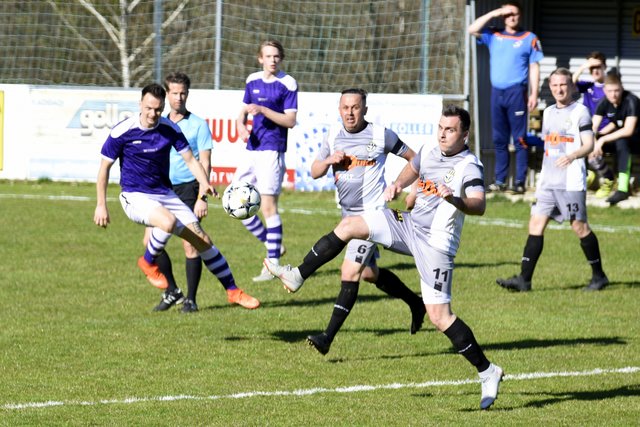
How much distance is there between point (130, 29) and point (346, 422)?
20680mm

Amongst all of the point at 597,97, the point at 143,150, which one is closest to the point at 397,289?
the point at 143,150

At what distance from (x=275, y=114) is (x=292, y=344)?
3.54 m

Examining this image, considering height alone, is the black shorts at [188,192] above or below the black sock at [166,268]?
above

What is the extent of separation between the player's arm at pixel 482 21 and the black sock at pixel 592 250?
7.45 m

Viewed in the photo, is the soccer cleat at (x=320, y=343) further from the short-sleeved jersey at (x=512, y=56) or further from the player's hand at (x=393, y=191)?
the short-sleeved jersey at (x=512, y=56)

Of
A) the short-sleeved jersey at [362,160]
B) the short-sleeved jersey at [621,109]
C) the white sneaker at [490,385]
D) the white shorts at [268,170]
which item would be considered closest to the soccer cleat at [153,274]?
the white shorts at [268,170]

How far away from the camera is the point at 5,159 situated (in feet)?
73.8

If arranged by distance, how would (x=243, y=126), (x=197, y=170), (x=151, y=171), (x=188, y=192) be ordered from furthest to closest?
(x=243, y=126) < (x=188, y=192) < (x=151, y=171) < (x=197, y=170)

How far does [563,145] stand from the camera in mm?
12398

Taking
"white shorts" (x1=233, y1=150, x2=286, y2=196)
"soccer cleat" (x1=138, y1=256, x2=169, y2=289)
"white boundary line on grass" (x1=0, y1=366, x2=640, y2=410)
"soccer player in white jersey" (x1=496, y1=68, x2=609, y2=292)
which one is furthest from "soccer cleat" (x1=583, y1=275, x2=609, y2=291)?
"soccer cleat" (x1=138, y1=256, x2=169, y2=289)

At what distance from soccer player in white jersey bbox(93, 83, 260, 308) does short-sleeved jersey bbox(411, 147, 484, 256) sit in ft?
8.56

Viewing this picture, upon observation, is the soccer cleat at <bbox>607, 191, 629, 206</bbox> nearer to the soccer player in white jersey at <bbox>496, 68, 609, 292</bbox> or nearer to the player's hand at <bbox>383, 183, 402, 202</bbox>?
the soccer player in white jersey at <bbox>496, 68, 609, 292</bbox>

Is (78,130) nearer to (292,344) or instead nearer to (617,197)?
(617,197)

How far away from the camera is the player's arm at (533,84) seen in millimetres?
19359
